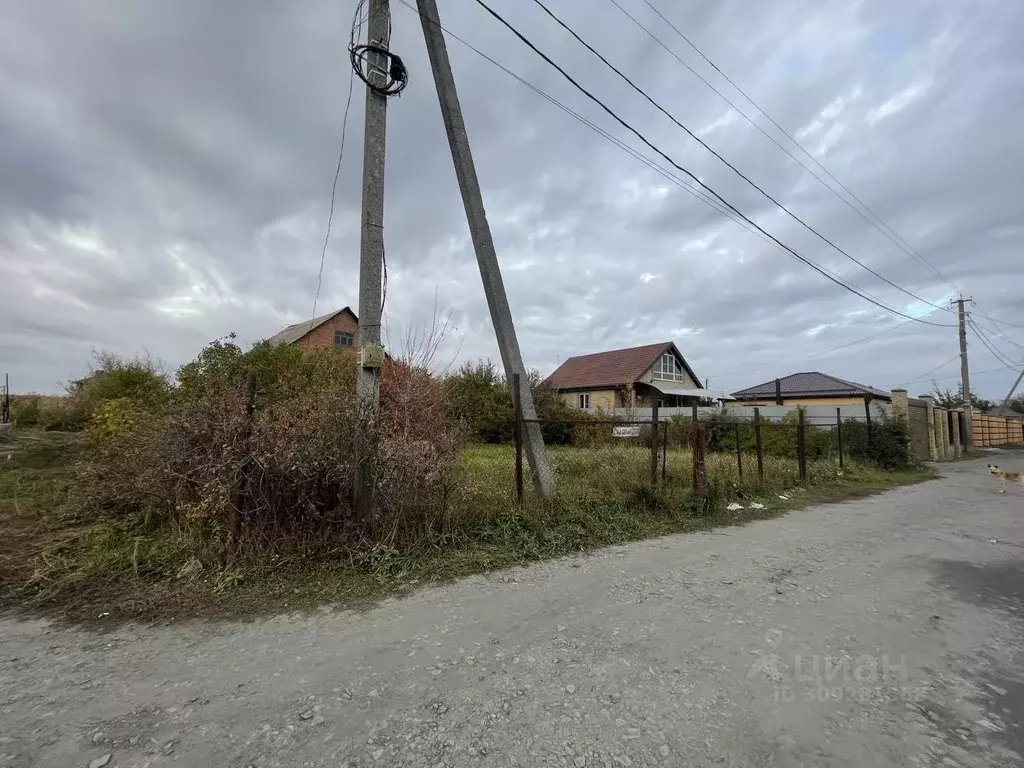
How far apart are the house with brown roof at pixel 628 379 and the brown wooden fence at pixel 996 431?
14.3 metres

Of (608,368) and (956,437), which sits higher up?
(608,368)

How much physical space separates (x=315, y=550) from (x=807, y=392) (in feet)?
125

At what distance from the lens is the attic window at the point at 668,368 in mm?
36469

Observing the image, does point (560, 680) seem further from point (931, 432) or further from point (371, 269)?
point (931, 432)

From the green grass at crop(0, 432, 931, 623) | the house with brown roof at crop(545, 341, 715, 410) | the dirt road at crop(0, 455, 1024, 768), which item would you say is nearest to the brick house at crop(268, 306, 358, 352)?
the house with brown roof at crop(545, 341, 715, 410)

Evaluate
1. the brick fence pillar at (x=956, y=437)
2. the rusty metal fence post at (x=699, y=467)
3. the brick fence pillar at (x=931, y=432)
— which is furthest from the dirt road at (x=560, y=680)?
the brick fence pillar at (x=956, y=437)

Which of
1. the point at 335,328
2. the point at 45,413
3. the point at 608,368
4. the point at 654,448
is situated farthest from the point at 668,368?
the point at 45,413

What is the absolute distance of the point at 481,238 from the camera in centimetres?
694

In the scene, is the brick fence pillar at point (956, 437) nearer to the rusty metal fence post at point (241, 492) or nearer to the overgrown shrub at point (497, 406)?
the overgrown shrub at point (497, 406)

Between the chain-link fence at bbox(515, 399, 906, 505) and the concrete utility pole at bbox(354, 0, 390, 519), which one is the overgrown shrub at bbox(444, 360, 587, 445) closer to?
the chain-link fence at bbox(515, 399, 906, 505)

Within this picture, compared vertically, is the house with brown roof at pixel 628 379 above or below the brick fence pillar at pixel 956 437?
above

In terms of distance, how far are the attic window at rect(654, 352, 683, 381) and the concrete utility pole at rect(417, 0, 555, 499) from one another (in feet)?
101

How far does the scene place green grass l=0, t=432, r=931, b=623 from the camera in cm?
402

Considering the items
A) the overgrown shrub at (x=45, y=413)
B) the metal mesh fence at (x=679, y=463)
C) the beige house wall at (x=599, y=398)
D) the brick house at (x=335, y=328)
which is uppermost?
the brick house at (x=335, y=328)
